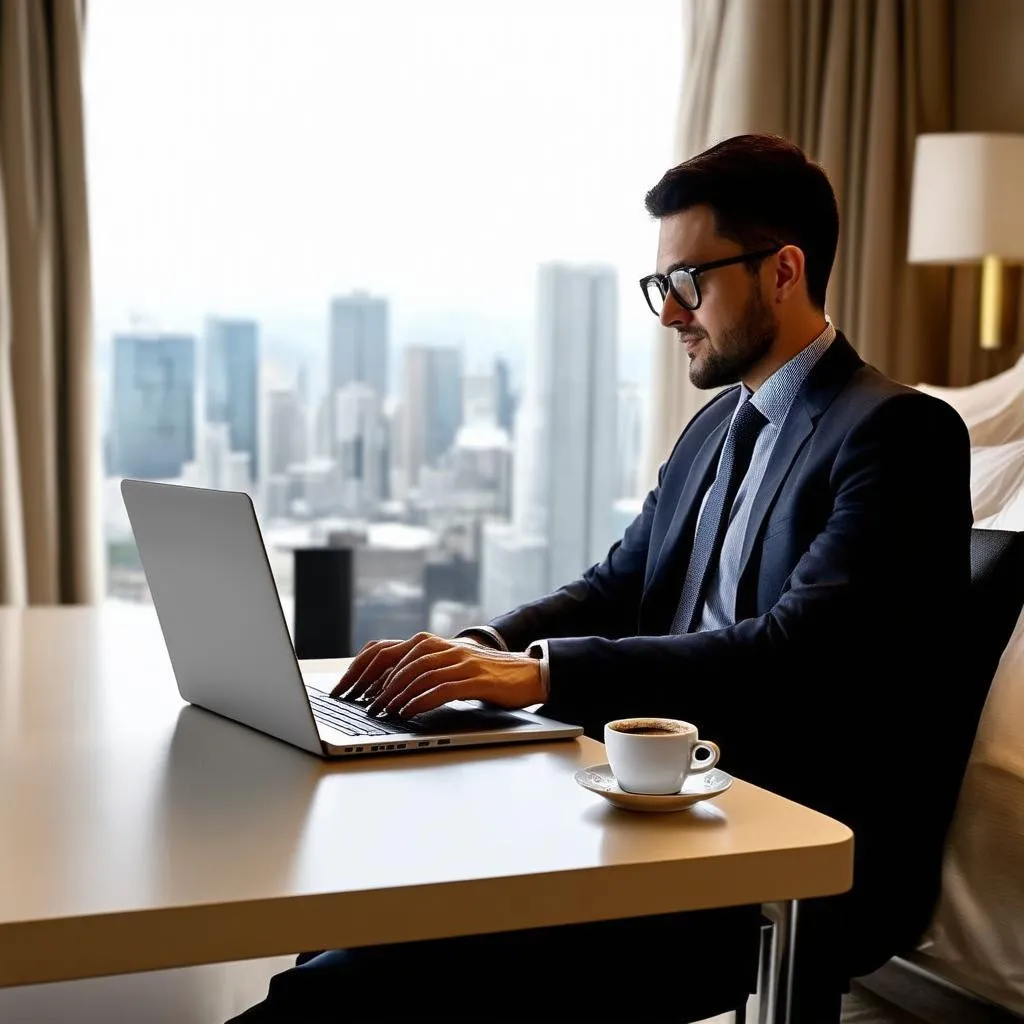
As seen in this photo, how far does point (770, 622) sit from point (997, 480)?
0.81m

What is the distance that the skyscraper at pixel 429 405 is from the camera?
3.68 metres

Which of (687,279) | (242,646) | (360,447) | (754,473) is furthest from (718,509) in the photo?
(360,447)

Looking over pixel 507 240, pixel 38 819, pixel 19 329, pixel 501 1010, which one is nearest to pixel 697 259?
pixel 501 1010

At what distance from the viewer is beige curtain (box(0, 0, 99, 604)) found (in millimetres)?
3002

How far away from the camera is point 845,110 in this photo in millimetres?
3746

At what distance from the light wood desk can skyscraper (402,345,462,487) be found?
2.50 meters

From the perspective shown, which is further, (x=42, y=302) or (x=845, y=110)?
(x=845, y=110)

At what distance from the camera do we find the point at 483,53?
12.0 feet

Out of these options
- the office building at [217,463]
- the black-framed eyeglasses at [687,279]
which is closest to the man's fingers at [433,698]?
the black-framed eyeglasses at [687,279]

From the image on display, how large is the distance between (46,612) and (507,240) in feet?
6.73

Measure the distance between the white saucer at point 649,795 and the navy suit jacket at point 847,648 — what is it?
0.29 m

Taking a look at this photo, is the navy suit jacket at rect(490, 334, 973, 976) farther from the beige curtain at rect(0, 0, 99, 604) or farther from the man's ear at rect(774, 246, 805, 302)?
the beige curtain at rect(0, 0, 99, 604)

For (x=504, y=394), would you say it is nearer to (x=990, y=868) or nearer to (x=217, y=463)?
(x=217, y=463)

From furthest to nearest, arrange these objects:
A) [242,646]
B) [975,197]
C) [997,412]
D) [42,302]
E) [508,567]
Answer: [508,567] < [975,197] < [42,302] < [997,412] < [242,646]
